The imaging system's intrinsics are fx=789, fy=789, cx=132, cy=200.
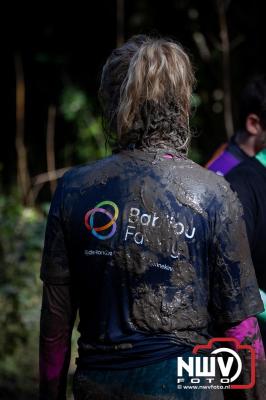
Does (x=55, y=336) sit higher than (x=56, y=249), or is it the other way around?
(x=56, y=249)

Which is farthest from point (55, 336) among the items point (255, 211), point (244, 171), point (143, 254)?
point (244, 171)

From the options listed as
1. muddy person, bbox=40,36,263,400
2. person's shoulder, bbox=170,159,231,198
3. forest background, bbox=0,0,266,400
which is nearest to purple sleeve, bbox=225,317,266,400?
muddy person, bbox=40,36,263,400

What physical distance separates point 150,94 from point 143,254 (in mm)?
460

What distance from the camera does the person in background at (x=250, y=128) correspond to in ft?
11.8

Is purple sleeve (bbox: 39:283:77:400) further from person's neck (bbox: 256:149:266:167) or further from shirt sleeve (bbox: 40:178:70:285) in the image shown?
person's neck (bbox: 256:149:266:167)

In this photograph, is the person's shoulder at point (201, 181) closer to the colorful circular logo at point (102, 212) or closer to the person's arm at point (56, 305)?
the colorful circular logo at point (102, 212)

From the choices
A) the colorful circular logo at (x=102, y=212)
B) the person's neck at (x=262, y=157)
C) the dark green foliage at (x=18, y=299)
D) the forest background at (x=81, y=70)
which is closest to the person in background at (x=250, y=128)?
the person's neck at (x=262, y=157)

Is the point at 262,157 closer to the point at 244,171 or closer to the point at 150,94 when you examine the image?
the point at 244,171

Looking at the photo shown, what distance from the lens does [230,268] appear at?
2.26 meters

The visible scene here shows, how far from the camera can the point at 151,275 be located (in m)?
2.19

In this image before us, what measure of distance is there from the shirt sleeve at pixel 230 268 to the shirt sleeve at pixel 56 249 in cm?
43

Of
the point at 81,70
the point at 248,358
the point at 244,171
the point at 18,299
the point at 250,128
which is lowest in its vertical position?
the point at 18,299

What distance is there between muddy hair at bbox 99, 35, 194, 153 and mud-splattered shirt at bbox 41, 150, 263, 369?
6 cm

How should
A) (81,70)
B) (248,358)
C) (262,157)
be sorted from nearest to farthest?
(248,358) → (262,157) → (81,70)
